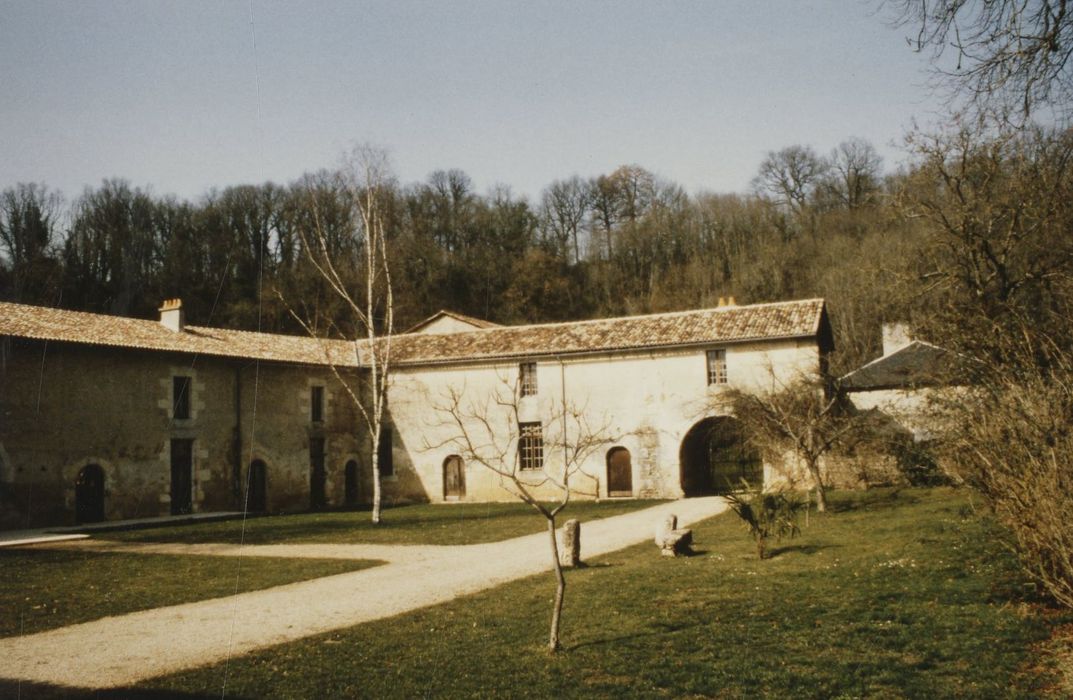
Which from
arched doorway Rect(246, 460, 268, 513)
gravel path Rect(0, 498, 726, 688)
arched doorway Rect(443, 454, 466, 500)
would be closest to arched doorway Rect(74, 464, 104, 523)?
arched doorway Rect(246, 460, 268, 513)

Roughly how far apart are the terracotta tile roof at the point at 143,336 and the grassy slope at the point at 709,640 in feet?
54.9

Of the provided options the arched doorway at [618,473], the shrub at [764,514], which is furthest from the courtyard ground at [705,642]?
the arched doorway at [618,473]

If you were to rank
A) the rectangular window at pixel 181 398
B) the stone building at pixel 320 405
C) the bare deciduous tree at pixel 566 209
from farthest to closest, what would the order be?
the bare deciduous tree at pixel 566 209, the rectangular window at pixel 181 398, the stone building at pixel 320 405

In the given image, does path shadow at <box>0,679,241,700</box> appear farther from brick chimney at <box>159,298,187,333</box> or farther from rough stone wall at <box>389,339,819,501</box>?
brick chimney at <box>159,298,187,333</box>

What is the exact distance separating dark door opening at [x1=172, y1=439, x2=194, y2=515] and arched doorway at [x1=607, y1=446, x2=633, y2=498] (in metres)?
13.9

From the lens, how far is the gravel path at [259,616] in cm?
747

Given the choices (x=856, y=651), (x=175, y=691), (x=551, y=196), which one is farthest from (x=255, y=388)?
(x=551, y=196)

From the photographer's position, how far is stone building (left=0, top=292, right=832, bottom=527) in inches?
846

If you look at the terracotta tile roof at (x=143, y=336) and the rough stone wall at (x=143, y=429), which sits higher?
the terracotta tile roof at (x=143, y=336)

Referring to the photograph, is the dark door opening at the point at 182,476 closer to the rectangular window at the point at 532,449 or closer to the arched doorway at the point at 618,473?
the rectangular window at the point at 532,449

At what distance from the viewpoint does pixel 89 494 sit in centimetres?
2233

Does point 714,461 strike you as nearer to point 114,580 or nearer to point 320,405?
point 320,405

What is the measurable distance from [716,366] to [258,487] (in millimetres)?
16316

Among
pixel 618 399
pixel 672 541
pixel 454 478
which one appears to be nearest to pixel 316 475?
pixel 454 478
